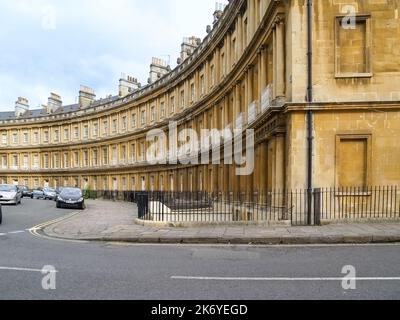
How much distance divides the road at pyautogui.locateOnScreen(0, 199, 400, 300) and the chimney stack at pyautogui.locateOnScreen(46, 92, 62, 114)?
73627mm

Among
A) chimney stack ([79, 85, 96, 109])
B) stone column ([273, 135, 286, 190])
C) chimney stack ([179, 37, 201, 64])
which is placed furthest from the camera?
chimney stack ([79, 85, 96, 109])

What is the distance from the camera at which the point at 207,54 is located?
3475 centimetres

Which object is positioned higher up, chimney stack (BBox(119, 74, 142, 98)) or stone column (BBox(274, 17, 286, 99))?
chimney stack (BBox(119, 74, 142, 98))

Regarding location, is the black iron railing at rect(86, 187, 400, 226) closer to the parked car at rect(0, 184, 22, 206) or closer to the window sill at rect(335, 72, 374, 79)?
the window sill at rect(335, 72, 374, 79)

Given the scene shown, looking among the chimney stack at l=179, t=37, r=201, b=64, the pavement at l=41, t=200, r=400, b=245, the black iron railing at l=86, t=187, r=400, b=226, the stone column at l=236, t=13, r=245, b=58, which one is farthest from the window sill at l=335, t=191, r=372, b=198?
the chimney stack at l=179, t=37, r=201, b=64

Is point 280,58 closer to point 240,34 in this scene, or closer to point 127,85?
point 240,34

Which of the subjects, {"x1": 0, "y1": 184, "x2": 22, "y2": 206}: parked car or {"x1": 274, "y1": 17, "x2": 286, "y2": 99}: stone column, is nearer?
{"x1": 274, "y1": 17, "x2": 286, "y2": 99}: stone column

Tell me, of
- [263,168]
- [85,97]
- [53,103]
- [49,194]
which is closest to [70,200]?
[263,168]

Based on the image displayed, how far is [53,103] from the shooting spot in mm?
81125

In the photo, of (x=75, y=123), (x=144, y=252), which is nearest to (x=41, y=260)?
(x=144, y=252)

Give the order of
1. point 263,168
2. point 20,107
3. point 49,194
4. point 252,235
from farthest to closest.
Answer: point 20,107 → point 49,194 → point 263,168 → point 252,235

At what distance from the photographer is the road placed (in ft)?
19.5

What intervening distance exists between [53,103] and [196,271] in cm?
7964

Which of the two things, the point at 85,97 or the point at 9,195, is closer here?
the point at 9,195
